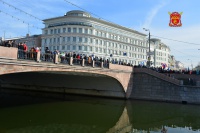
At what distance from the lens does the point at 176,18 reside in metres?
23.0

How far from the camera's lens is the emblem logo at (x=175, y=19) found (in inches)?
896

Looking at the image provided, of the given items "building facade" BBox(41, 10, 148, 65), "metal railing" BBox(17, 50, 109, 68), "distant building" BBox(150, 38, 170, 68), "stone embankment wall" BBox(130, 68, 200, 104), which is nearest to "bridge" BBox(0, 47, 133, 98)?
"metal railing" BBox(17, 50, 109, 68)

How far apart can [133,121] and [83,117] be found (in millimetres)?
4589

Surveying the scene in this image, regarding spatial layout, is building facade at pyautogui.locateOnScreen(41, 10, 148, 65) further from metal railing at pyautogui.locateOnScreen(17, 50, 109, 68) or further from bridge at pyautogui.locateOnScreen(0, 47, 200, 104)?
metal railing at pyautogui.locateOnScreen(17, 50, 109, 68)

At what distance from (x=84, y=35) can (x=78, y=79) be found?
45.8 metres

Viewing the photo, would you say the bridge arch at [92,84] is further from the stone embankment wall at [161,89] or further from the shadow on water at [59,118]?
the shadow on water at [59,118]

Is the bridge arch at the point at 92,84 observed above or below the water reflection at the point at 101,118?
above

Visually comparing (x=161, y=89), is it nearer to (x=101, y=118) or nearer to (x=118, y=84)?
(x=118, y=84)

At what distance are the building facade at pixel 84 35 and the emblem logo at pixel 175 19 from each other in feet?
163

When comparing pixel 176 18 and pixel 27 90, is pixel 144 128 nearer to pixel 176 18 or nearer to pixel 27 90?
pixel 176 18

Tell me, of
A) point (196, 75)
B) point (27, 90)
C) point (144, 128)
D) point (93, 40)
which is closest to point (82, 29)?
point (93, 40)

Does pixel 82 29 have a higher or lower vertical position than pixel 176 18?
higher

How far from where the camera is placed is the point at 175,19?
23016 millimetres

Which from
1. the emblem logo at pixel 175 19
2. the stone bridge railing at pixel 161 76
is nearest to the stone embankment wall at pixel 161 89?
the stone bridge railing at pixel 161 76
